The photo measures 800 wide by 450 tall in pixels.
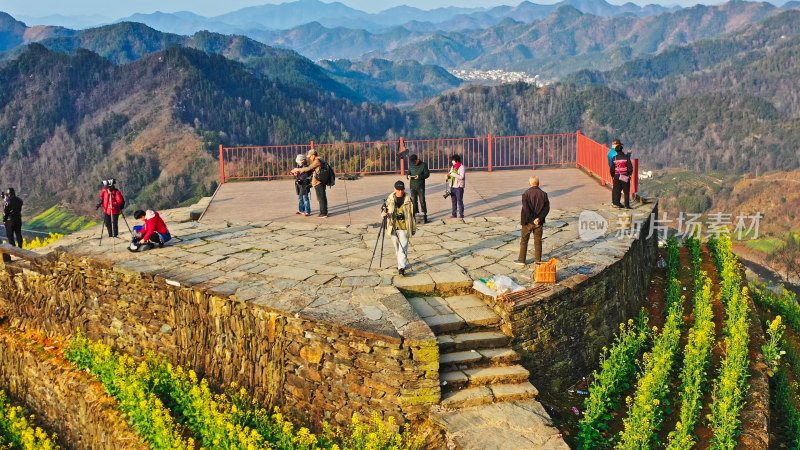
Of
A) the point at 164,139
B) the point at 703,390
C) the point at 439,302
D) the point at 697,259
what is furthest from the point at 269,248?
the point at 164,139

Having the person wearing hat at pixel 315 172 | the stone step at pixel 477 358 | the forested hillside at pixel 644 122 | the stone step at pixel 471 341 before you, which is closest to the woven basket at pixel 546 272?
the stone step at pixel 471 341

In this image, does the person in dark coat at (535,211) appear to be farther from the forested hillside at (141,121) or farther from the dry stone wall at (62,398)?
the forested hillside at (141,121)

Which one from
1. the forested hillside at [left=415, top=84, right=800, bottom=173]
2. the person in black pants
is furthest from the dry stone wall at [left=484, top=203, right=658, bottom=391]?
the forested hillside at [left=415, top=84, right=800, bottom=173]

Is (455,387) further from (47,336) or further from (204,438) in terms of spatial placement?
(47,336)

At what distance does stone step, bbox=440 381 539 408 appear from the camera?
747 centimetres

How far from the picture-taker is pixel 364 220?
1363 cm

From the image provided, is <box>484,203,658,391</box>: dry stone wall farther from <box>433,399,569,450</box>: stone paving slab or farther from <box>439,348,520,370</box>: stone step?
<box>433,399,569,450</box>: stone paving slab

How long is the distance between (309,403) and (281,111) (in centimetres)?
9120

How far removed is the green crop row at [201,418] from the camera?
7422 mm

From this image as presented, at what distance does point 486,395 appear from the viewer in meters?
7.56

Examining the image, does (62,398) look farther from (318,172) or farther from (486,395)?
(486,395)

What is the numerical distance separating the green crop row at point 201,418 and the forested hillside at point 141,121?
55296mm

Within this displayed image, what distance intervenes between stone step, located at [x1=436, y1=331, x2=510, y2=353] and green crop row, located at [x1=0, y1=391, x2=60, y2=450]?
19.1 ft

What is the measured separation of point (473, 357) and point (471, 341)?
242 millimetres
